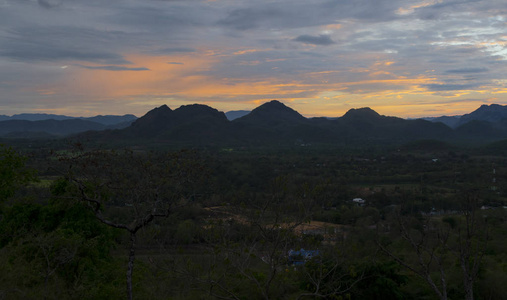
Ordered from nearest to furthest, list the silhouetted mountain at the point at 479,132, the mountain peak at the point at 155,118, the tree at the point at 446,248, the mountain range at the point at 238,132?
the tree at the point at 446,248
the mountain range at the point at 238,132
the mountain peak at the point at 155,118
the silhouetted mountain at the point at 479,132

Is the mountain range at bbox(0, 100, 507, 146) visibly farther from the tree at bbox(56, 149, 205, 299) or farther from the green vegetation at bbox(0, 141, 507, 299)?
the tree at bbox(56, 149, 205, 299)

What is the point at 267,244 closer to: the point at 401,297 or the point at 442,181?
the point at 401,297

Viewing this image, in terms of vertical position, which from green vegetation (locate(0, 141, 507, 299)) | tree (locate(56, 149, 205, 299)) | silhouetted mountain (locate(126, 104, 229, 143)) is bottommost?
green vegetation (locate(0, 141, 507, 299))

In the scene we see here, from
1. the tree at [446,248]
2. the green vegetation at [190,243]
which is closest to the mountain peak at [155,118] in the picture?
the green vegetation at [190,243]

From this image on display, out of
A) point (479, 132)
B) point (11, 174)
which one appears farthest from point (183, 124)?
point (479, 132)

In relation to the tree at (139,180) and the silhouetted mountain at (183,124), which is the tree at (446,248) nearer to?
the tree at (139,180)

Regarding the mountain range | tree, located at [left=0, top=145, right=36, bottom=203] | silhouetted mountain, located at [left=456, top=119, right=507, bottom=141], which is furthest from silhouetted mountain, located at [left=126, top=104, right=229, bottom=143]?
tree, located at [left=0, top=145, right=36, bottom=203]

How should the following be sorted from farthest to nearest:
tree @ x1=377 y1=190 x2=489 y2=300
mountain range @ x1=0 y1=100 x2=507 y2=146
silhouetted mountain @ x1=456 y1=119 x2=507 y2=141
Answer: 1. silhouetted mountain @ x1=456 y1=119 x2=507 y2=141
2. mountain range @ x1=0 y1=100 x2=507 y2=146
3. tree @ x1=377 y1=190 x2=489 y2=300

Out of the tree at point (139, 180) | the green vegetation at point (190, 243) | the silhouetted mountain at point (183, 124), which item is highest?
the silhouetted mountain at point (183, 124)

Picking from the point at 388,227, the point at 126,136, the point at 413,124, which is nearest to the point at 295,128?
the point at 413,124

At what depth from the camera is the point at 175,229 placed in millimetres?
24359

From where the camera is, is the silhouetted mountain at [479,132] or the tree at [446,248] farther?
the silhouetted mountain at [479,132]

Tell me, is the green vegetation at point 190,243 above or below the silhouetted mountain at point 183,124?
below

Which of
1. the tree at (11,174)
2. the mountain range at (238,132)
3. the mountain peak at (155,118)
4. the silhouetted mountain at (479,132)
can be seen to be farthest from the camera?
the silhouetted mountain at (479,132)
